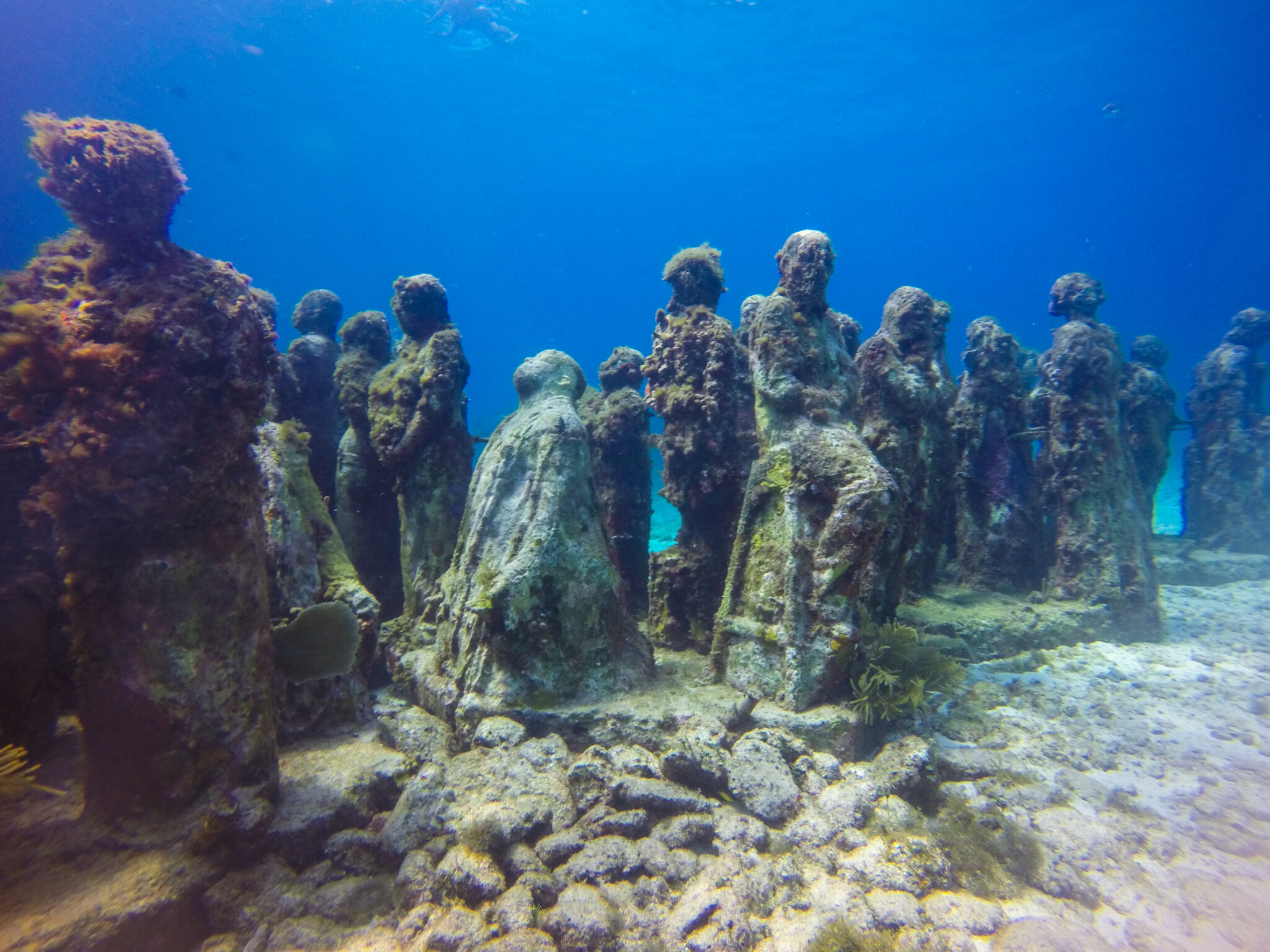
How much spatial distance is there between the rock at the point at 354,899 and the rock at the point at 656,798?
1886mm

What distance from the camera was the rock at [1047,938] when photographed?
3.64m

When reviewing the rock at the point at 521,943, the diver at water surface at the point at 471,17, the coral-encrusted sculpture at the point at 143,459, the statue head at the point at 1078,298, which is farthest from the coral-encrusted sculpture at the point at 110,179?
the diver at water surface at the point at 471,17

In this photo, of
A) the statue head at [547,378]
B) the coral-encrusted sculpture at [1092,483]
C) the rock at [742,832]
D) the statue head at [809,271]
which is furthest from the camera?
the coral-encrusted sculpture at [1092,483]

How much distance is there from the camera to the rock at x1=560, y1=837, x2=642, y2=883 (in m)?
4.07

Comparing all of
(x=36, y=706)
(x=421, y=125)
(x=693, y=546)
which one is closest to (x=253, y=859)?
(x=36, y=706)

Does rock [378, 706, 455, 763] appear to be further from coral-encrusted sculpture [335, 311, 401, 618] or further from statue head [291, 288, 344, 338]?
statue head [291, 288, 344, 338]

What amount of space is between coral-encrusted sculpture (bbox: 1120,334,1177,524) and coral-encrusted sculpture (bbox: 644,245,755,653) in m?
12.7

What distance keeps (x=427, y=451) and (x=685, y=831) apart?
6365mm

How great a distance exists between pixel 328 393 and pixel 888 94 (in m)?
76.6

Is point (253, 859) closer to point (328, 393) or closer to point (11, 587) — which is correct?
point (11, 587)

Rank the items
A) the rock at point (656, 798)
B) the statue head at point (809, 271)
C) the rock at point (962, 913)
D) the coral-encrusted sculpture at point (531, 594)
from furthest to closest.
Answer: the statue head at point (809, 271) → the coral-encrusted sculpture at point (531, 594) → the rock at point (656, 798) → the rock at point (962, 913)

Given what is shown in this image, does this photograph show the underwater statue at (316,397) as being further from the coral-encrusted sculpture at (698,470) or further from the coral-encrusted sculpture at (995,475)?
the coral-encrusted sculpture at (995,475)

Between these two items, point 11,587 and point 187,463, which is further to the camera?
point 11,587

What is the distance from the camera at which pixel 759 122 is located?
76688mm
